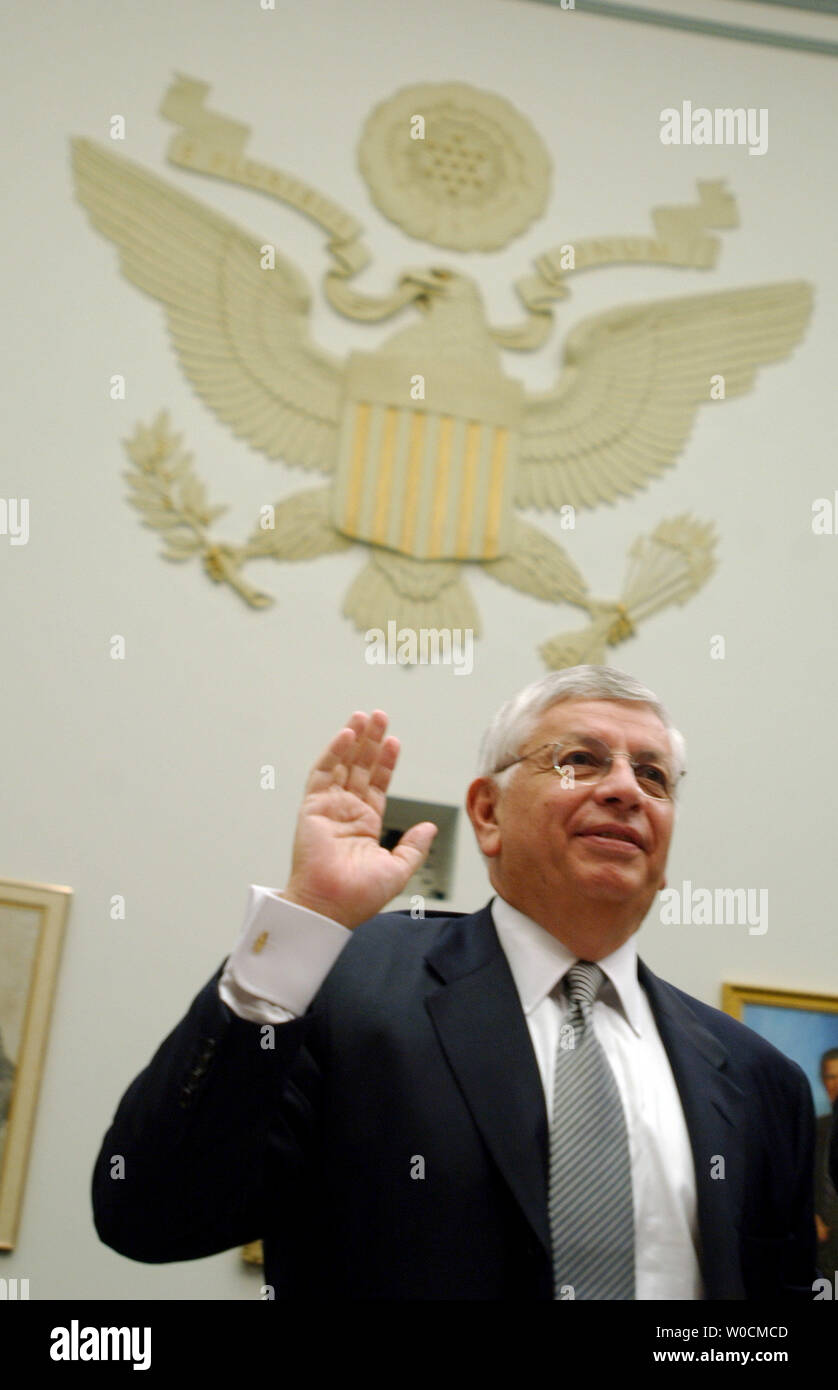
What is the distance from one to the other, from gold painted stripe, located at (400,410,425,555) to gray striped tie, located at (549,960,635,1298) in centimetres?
402

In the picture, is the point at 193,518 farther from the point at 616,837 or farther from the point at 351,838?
the point at 351,838

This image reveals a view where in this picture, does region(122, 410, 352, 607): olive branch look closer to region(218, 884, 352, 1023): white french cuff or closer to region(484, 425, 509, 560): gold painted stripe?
region(484, 425, 509, 560): gold painted stripe

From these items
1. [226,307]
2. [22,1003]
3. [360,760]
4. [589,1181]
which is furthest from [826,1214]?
[226,307]

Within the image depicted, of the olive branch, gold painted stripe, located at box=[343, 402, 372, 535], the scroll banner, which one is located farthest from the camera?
the scroll banner

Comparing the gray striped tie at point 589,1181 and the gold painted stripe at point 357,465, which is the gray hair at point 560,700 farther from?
the gold painted stripe at point 357,465

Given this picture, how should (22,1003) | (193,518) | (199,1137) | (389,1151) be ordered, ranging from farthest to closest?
(193,518)
(22,1003)
(389,1151)
(199,1137)

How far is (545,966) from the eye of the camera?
Answer: 260 centimetres

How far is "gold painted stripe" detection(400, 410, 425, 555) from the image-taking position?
625 cm

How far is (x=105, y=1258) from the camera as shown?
5.11 metres

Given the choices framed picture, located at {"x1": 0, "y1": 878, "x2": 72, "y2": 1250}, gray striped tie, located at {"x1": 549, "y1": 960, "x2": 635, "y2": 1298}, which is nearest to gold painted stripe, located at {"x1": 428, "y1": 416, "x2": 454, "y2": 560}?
framed picture, located at {"x1": 0, "y1": 878, "x2": 72, "y2": 1250}

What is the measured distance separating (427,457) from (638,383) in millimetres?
1162

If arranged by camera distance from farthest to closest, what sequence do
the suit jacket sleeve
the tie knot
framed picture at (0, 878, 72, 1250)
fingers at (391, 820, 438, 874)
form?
framed picture at (0, 878, 72, 1250) → the tie knot → fingers at (391, 820, 438, 874) → the suit jacket sleeve

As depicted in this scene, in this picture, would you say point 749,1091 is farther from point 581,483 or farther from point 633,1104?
point 581,483

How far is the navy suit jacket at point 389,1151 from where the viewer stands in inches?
84.2
